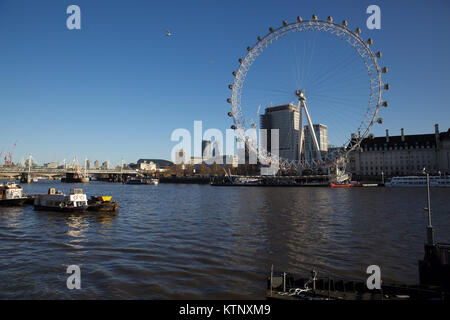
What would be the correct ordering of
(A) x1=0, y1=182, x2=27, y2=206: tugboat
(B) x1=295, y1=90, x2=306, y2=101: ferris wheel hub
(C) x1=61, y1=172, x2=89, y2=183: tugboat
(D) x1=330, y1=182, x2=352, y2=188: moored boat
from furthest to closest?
(C) x1=61, y1=172, x2=89, y2=183: tugboat
(D) x1=330, y1=182, x2=352, y2=188: moored boat
(B) x1=295, y1=90, x2=306, y2=101: ferris wheel hub
(A) x1=0, y1=182, x2=27, y2=206: tugboat

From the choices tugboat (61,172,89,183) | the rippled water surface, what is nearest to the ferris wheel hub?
the rippled water surface

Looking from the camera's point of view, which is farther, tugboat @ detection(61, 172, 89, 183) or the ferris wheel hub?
tugboat @ detection(61, 172, 89, 183)

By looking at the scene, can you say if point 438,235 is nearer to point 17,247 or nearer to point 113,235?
point 113,235

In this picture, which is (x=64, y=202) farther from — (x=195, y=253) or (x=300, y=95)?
(x=300, y=95)

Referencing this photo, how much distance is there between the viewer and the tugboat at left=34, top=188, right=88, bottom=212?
38.3 metres

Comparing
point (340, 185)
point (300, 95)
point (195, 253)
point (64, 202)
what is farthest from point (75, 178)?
point (195, 253)

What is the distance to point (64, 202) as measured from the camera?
1545 inches

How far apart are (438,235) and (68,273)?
78.1ft

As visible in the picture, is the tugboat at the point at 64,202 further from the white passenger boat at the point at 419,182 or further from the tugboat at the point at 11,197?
the white passenger boat at the point at 419,182

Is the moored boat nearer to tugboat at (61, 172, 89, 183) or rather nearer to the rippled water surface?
the rippled water surface

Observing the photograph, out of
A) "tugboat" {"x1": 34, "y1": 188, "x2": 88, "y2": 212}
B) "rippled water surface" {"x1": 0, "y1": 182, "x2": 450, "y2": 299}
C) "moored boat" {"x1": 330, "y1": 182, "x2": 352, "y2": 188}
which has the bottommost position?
"moored boat" {"x1": 330, "y1": 182, "x2": 352, "y2": 188}

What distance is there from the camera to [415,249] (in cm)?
1827

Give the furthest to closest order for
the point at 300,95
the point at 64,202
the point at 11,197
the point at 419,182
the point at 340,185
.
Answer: the point at 340,185, the point at 419,182, the point at 300,95, the point at 11,197, the point at 64,202

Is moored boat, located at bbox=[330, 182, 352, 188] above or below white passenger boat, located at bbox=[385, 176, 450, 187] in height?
below
